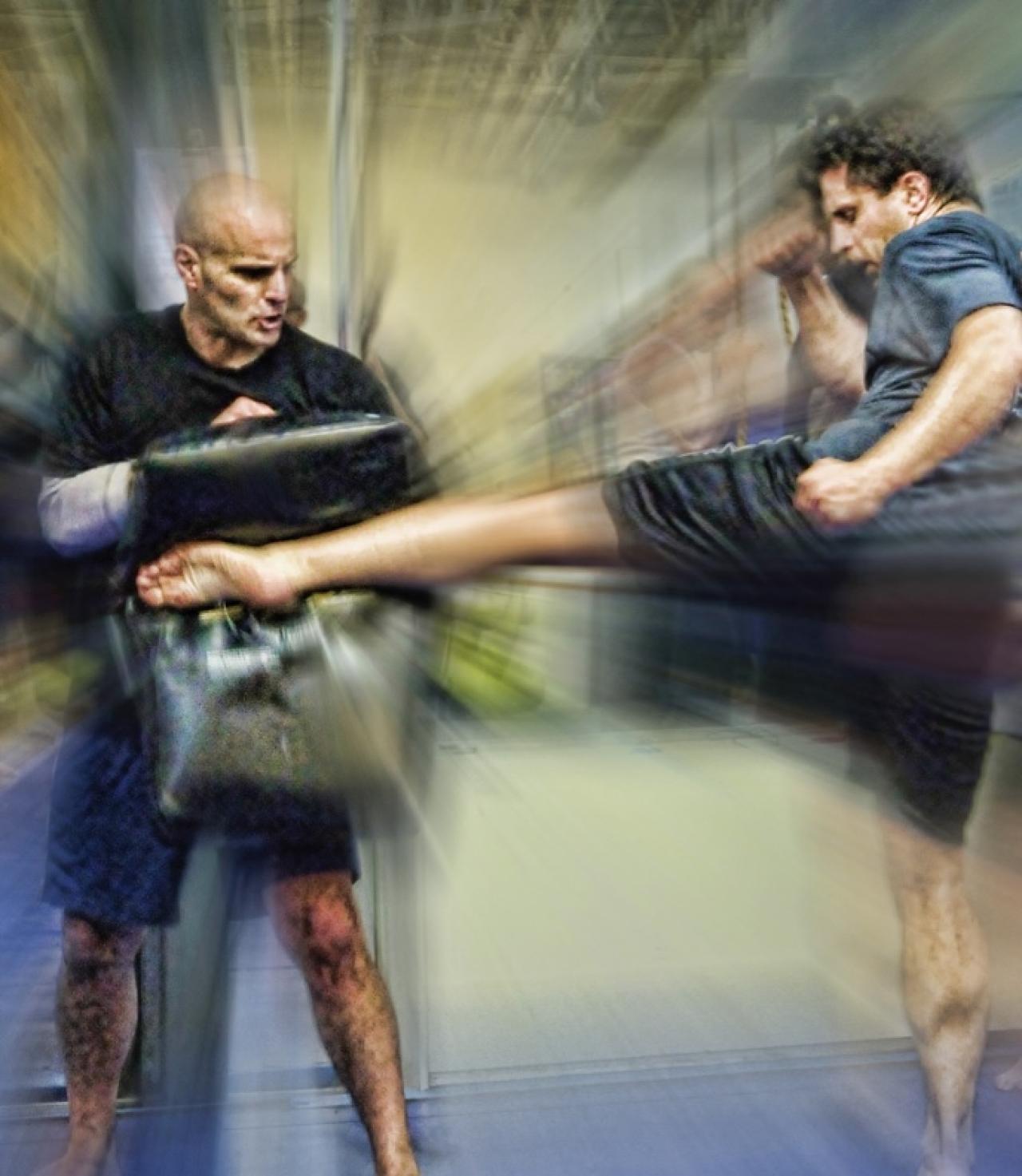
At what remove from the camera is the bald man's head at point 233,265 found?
0.86 meters

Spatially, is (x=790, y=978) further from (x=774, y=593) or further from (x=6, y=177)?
(x=6, y=177)

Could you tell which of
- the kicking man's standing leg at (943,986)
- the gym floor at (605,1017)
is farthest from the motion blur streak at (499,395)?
the kicking man's standing leg at (943,986)

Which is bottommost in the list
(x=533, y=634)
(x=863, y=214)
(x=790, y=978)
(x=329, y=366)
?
(x=790, y=978)

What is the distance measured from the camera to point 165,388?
89 centimetres

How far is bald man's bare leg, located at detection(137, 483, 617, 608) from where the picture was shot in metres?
0.86

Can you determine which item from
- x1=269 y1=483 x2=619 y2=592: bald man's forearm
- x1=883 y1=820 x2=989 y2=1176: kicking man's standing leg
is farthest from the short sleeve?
x1=883 y1=820 x2=989 y2=1176: kicking man's standing leg

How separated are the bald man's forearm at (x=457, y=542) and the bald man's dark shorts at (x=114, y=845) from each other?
0.20m

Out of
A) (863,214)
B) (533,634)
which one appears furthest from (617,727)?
(863,214)

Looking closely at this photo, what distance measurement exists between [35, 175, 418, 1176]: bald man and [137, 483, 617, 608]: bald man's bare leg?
6cm

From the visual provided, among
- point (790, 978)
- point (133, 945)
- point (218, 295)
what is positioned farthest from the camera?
point (790, 978)

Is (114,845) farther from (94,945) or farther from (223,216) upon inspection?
(223,216)

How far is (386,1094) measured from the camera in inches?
37.0

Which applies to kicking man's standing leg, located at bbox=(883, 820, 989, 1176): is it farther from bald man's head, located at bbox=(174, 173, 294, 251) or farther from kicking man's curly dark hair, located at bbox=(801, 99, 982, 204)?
bald man's head, located at bbox=(174, 173, 294, 251)

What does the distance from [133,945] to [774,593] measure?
616 mm
